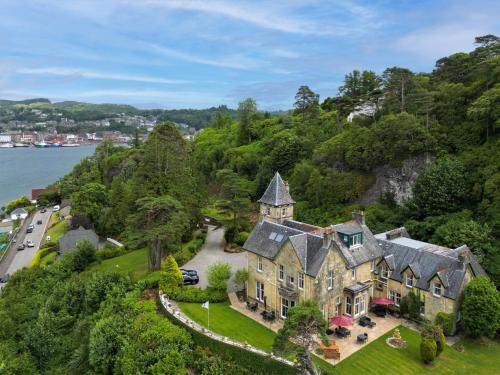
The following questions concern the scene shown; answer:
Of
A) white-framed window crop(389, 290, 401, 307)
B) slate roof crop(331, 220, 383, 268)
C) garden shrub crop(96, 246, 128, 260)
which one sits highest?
slate roof crop(331, 220, 383, 268)

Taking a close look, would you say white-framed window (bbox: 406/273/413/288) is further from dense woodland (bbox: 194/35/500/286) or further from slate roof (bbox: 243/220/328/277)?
slate roof (bbox: 243/220/328/277)

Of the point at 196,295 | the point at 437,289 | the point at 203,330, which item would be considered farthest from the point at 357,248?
the point at 196,295

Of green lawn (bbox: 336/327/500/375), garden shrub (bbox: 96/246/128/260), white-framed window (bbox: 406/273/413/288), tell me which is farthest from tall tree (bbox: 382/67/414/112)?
garden shrub (bbox: 96/246/128/260)

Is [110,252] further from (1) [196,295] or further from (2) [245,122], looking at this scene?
(2) [245,122]

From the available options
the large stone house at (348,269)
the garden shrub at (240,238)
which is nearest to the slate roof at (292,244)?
the large stone house at (348,269)

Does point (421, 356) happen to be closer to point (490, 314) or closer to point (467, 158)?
point (490, 314)

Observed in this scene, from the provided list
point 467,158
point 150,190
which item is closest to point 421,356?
point 467,158
